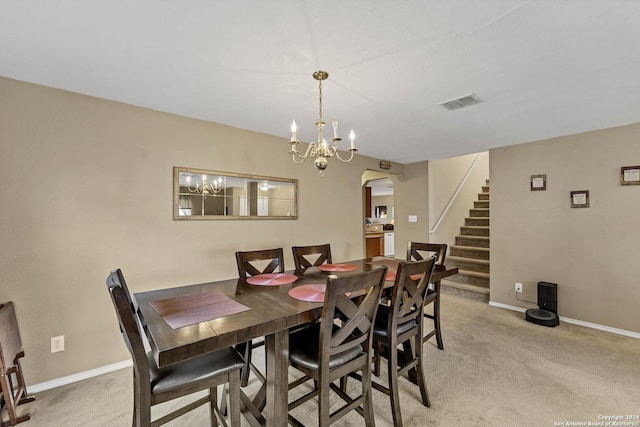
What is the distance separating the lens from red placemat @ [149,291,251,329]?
1396mm

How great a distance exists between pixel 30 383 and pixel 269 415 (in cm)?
197

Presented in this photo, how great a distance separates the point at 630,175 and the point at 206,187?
4571 millimetres

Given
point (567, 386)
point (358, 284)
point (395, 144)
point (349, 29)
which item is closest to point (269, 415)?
point (358, 284)

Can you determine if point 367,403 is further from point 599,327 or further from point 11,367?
point 599,327

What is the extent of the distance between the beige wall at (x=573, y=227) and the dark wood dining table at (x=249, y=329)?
2887 mm

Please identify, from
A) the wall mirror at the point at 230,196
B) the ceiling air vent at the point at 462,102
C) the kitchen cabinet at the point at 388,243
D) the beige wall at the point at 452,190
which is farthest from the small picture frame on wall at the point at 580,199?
the kitchen cabinet at the point at 388,243

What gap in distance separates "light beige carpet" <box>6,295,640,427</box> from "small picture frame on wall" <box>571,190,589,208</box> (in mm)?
1465

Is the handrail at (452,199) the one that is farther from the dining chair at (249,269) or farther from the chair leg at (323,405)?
the chair leg at (323,405)

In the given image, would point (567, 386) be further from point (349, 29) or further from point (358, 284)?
point (349, 29)

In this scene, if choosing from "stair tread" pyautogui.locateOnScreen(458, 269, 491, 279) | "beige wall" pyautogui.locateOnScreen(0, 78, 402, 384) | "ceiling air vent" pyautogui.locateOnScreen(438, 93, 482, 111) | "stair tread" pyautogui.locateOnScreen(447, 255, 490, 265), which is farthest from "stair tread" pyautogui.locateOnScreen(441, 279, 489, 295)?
"beige wall" pyautogui.locateOnScreen(0, 78, 402, 384)

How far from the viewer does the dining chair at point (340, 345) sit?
1.41 metres

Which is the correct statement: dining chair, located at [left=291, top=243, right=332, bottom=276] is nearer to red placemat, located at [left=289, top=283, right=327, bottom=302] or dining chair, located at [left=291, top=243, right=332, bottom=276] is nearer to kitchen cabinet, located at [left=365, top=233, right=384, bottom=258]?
red placemat, located at [left=289, top=283, right=327, bottom=302]

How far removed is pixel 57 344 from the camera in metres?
2.15

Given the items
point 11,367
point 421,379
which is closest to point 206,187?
point 11,367
